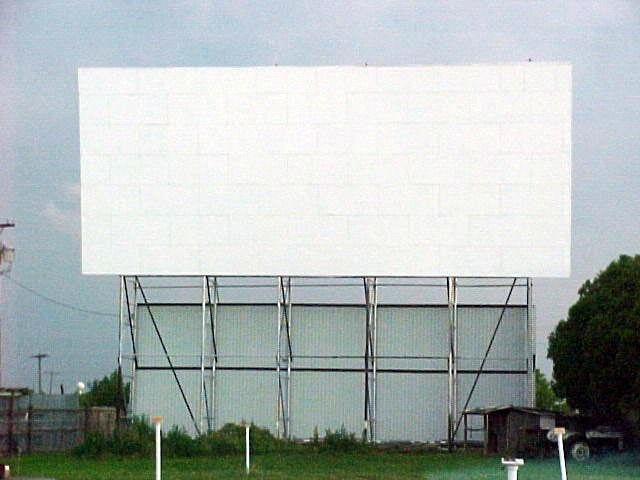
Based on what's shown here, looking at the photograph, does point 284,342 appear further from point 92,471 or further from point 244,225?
point 92,471

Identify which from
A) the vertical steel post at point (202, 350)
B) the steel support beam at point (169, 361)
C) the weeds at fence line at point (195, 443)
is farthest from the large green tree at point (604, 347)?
the steel support beam at point (169, 361)

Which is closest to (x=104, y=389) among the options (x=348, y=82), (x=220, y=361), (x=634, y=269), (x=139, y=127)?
(x=220, y=361)

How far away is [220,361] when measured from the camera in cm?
3747

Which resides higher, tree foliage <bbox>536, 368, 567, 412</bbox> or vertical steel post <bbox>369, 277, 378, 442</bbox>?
vertical steel post <bbox>369, 277, 378, 442</bbox>

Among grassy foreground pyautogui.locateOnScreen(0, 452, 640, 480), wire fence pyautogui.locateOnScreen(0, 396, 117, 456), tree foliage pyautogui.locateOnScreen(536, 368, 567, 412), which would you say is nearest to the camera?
grassy foreground pyautogui.locateOnScreen(0, 452, 640, 480)

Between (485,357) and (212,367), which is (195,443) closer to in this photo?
(212,367)

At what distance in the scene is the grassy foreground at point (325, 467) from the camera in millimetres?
26234

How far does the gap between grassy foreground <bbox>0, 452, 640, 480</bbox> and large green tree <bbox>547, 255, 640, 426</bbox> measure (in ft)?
6.97

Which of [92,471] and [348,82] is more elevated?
[348,82]

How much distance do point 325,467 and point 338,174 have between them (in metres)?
8.67

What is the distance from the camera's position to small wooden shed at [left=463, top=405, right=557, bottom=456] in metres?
32.6

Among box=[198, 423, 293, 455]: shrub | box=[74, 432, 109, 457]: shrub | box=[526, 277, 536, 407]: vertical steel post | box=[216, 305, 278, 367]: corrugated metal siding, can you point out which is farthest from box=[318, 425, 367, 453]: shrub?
box=[74, 432, 109, 457]: shrub

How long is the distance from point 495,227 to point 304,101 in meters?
6.03

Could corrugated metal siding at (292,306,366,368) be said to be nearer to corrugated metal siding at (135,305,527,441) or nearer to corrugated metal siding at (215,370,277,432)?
corrugated metal siding at (135,305,527,441)
